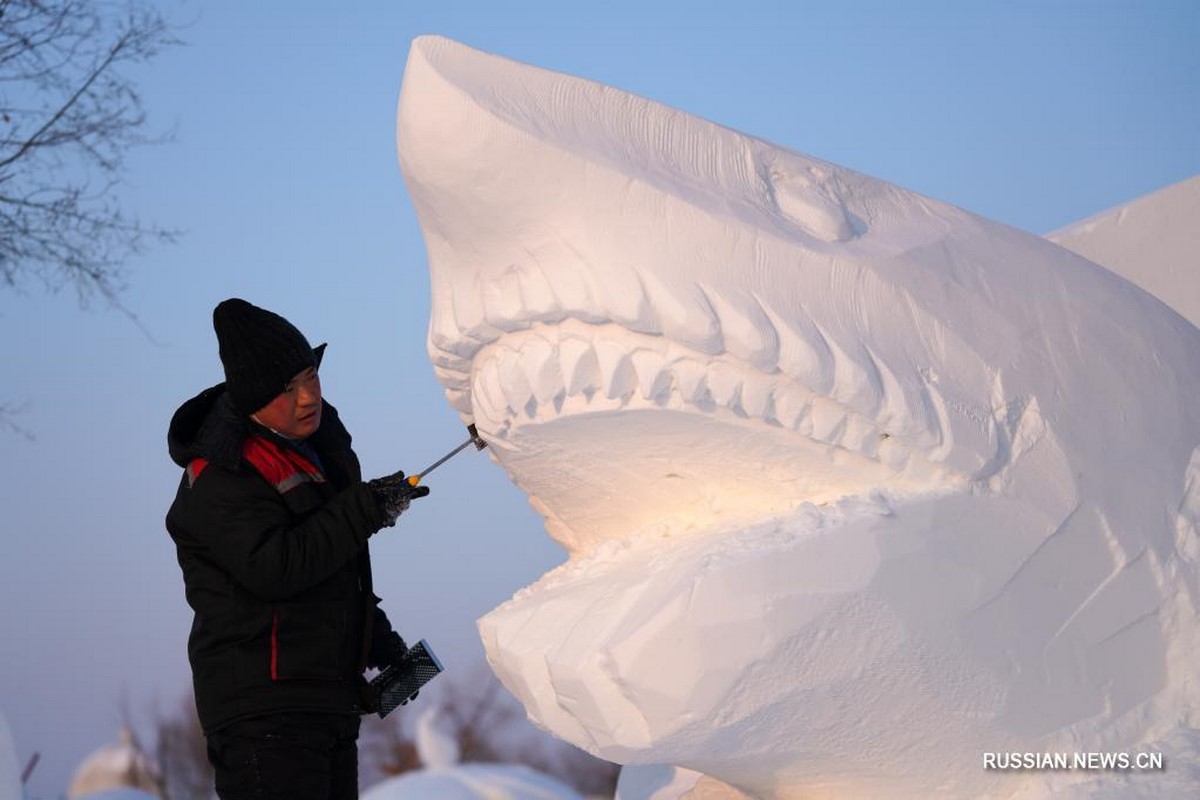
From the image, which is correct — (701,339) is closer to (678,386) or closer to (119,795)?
(678,386)

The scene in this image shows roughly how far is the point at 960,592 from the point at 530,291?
2.12ft

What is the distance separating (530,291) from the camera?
1646mm

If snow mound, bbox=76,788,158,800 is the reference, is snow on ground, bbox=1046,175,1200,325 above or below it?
above

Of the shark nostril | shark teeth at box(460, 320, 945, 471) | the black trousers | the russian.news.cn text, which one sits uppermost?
the shark nostril

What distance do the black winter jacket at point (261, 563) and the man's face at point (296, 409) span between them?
25 millimetres

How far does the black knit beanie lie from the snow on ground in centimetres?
171

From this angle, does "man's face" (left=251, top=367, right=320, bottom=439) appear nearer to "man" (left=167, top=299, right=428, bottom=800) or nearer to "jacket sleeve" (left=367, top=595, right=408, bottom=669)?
"man" (left=167, top=299, right=428, bottom=800)

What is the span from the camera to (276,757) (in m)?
2.04

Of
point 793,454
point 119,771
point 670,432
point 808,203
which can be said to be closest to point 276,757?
point 670,432

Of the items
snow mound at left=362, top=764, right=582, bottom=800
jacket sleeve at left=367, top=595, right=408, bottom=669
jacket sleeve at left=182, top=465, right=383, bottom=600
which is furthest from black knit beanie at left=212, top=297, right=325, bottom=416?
snow mound at left=362, top=764, right=582, bottom=800

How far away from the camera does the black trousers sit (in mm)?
2033

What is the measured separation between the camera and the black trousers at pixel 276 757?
80.0 inches

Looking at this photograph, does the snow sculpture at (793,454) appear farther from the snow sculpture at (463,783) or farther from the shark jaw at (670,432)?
the snow sculpture at (463,783)

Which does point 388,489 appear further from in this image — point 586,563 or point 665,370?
point 665,370
